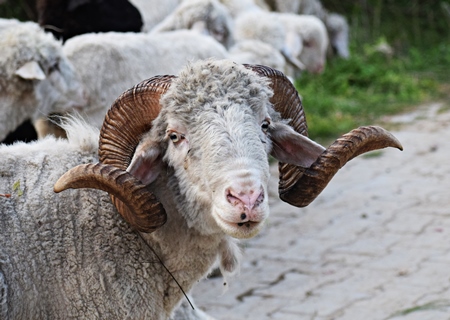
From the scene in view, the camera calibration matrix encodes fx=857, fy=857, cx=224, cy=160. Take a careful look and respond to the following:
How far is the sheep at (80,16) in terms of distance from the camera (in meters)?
8.20

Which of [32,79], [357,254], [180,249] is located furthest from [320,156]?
[32,79]

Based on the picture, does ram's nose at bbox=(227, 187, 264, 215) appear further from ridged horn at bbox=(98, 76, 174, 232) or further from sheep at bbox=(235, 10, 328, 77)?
sheep at bbox=(235, 10, 328, 77)

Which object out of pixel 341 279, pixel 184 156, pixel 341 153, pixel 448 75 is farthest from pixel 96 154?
pixel 448 75

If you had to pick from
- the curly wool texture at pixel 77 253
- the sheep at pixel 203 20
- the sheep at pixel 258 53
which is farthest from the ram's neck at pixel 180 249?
the sheep at pixel 203 20

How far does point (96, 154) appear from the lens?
4.25 metres

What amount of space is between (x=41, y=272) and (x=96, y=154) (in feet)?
2.25

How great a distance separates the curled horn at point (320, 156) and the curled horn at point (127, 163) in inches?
21.2

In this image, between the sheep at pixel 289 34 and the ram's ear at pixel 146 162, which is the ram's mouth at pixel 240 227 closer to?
the ram's ear at pixel 146 162

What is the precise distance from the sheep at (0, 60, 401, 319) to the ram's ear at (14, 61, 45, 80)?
95.3 inches

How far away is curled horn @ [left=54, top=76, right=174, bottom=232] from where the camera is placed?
3688 mm

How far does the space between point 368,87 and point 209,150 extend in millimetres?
10449

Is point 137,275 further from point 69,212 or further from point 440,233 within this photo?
point 440,233

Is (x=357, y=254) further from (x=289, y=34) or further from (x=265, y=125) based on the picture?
(x=289, y=34)

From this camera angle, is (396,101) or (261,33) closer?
(261,33)
